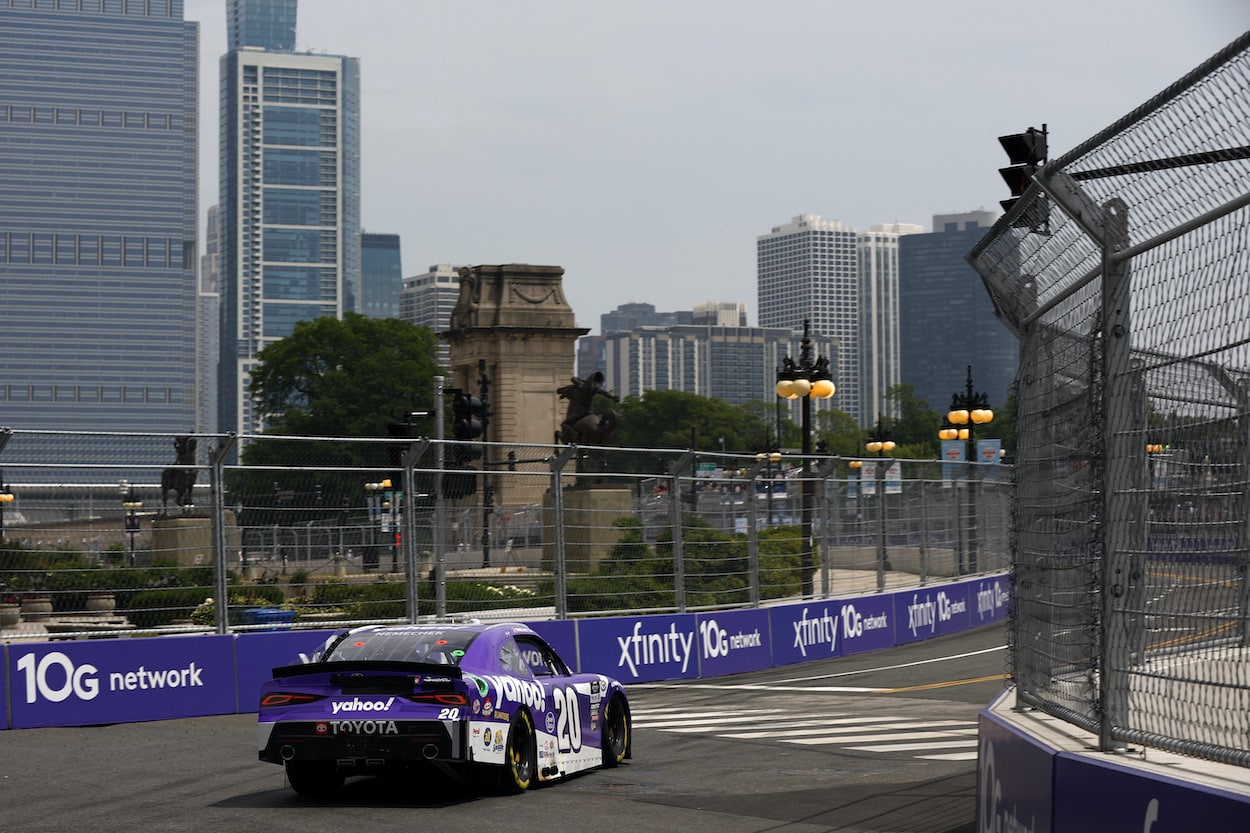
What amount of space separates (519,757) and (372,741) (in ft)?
3.98

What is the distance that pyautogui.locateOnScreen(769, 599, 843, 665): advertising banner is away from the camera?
25.2 metres

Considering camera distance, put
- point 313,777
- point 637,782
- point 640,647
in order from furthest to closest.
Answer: point 640,647, point 637,782, point 313,777

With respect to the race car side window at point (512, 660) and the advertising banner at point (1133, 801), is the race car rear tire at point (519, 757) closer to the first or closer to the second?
the race car side window at point (512, 660)

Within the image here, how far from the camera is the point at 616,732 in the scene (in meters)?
13.9

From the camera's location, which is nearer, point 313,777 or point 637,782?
point 313,777

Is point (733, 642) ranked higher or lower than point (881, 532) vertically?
lower

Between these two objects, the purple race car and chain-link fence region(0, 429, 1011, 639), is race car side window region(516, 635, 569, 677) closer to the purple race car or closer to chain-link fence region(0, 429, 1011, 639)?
the purple race car

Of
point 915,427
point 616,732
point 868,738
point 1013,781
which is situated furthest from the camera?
point 915,427

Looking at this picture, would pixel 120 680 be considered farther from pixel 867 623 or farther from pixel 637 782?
pixel 867 623

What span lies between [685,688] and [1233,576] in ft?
55.0

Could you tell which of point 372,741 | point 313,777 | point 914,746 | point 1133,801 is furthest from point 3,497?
point 1133,801

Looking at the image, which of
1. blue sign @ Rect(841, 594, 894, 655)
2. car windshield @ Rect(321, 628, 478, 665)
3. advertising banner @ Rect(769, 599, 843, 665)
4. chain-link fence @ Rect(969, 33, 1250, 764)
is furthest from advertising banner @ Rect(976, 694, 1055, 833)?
blue sign @ Rect(841, 594, 894, 655)

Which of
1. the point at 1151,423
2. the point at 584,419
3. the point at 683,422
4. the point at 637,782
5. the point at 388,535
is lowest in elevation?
the point at 637,782

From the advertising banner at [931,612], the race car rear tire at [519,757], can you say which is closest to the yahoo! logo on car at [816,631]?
the advertising banner at [931,612]
